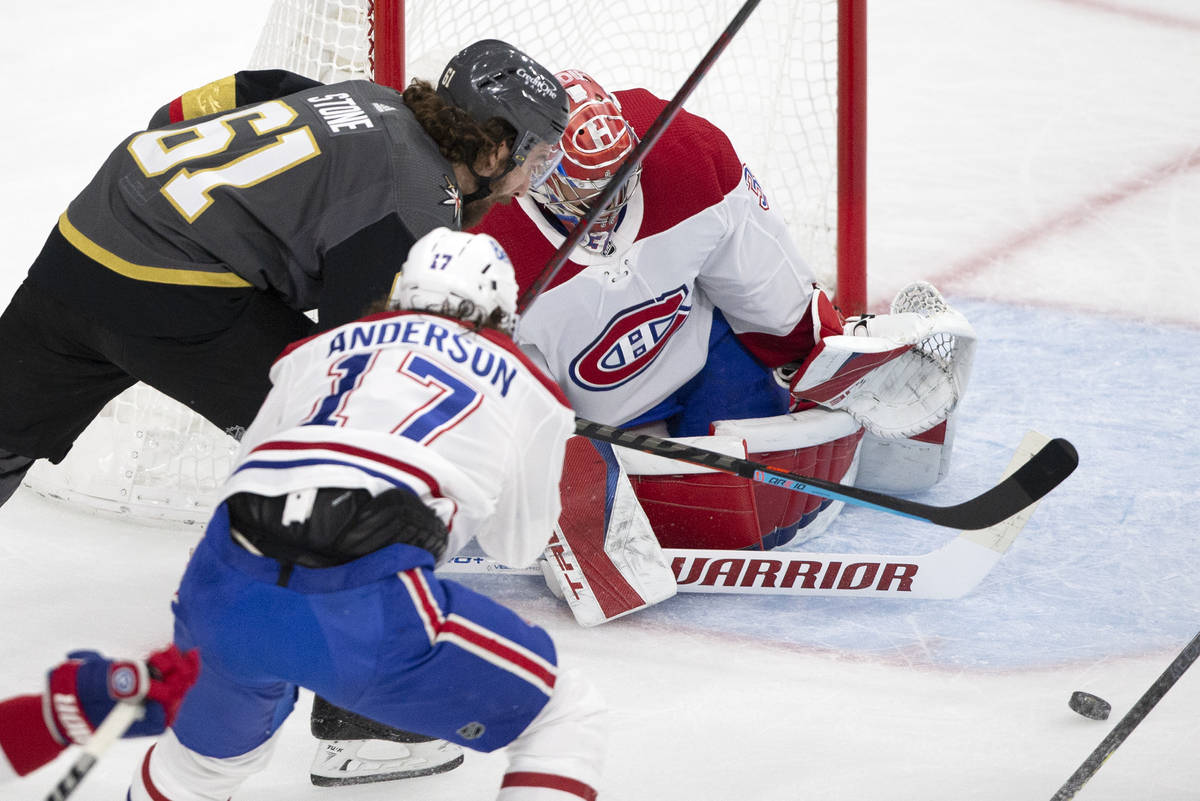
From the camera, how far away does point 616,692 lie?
222 cm

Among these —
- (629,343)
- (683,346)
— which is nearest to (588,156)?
(629,343)

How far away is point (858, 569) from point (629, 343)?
61cm

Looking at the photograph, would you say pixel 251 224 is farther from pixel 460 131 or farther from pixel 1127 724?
pixel 1127 724

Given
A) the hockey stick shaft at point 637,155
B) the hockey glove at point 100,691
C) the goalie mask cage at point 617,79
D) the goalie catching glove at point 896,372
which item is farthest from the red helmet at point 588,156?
the hockey glove at point 100,691

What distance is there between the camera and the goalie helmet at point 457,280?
147 cm

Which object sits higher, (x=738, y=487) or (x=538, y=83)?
(x=538, y=83)

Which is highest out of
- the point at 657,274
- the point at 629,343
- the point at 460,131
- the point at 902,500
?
the point at 460,131

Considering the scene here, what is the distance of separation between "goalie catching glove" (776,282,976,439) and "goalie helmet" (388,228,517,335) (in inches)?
49.7

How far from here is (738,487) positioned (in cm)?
254

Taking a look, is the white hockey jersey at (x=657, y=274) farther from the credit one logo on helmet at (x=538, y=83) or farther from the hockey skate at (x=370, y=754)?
the hockey skate at (x=370, y=754)

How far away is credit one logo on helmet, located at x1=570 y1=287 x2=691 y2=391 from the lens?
8.23 ft

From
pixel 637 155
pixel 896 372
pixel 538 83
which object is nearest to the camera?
pixel 538 83

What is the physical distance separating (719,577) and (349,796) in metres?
0.88

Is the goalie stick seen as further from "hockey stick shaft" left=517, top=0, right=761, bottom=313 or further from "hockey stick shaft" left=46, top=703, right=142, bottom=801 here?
"hockey stick shaft" left=46, top=703, right=142, bottom=801
